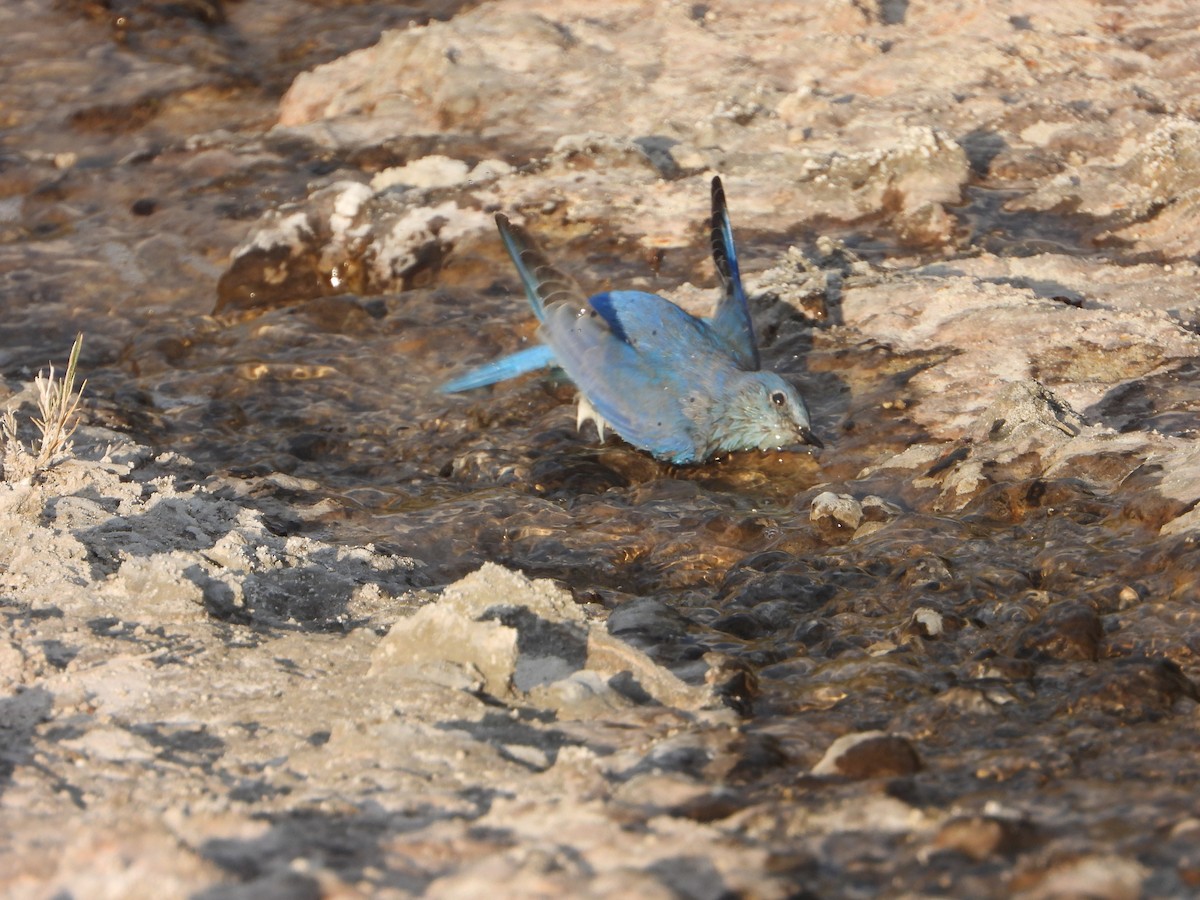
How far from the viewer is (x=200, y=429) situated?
5.06m

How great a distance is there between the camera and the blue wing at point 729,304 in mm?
4921

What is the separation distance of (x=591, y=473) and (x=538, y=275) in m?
0.76

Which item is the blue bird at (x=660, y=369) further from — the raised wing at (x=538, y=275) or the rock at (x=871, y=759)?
the rock at (x=871, y=759)

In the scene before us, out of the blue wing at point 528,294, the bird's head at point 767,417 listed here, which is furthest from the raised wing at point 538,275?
the bird's head at point 767,417

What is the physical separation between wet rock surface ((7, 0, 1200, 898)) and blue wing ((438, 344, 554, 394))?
0.12 m

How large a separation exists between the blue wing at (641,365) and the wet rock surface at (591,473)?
0.61 feet

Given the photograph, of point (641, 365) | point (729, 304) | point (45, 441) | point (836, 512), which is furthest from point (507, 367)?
point (45, 441)

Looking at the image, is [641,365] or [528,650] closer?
[528,650]

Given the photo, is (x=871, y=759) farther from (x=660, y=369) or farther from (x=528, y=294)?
(x=528, y=294)

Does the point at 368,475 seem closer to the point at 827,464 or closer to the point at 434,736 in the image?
the point at 827,464

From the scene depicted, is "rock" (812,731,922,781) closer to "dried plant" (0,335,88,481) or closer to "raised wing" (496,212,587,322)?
"dried plant" (0,335,88,481)

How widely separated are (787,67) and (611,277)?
81.1 inches

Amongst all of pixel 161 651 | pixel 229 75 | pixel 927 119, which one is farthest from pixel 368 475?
pixel 229 75

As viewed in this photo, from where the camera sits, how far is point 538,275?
4805mm
